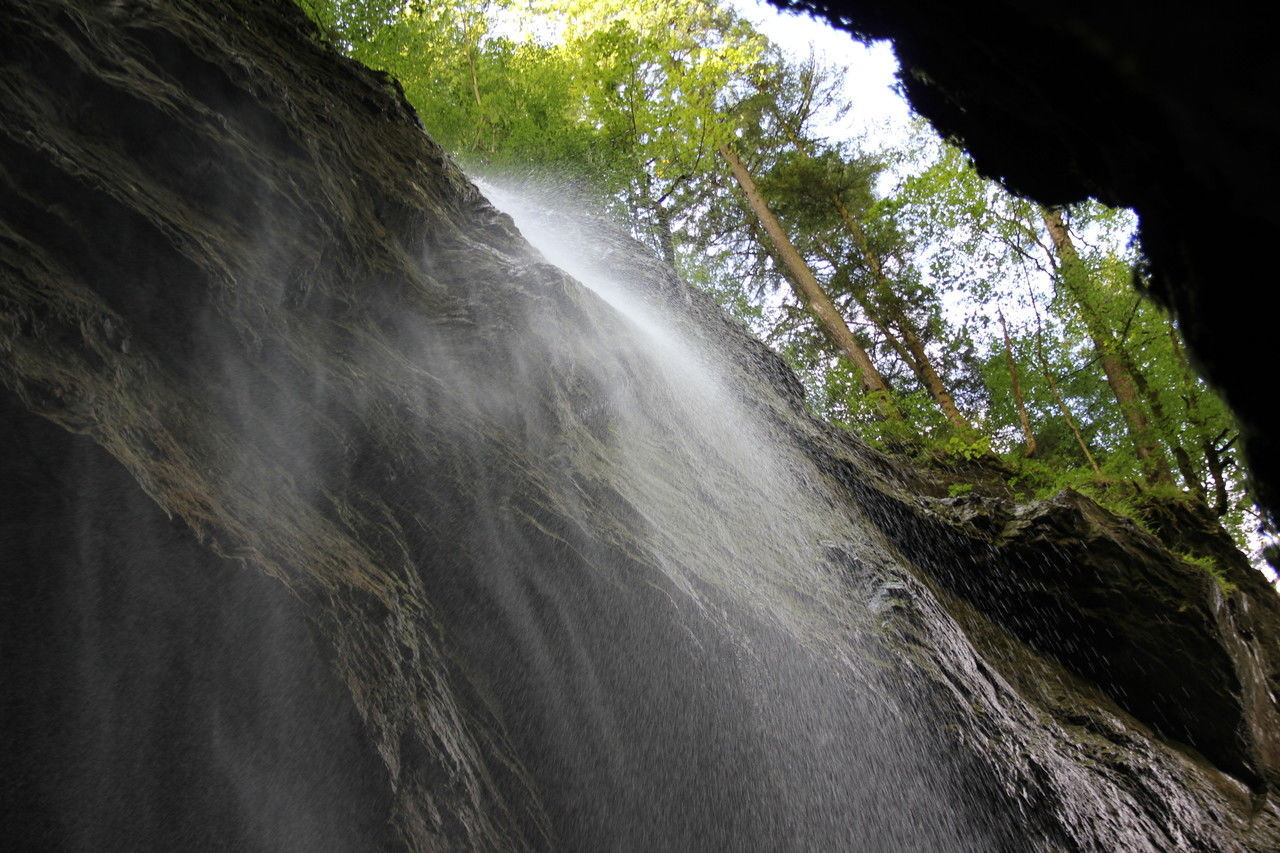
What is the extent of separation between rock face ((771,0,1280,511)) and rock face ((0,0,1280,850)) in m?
4.09

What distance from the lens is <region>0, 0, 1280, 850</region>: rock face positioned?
384 cm

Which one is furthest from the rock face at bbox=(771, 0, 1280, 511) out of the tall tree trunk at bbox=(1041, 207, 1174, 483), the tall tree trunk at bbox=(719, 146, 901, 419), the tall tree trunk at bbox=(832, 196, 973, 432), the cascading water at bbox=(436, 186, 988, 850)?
the tall tree trunk at bbox=(832, 196, 973, 432)

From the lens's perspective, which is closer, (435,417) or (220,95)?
(220,95)

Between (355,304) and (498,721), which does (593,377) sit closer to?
(355,304)

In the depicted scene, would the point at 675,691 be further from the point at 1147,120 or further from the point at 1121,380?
the point at 1121,380

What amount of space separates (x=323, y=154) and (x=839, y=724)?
673cm

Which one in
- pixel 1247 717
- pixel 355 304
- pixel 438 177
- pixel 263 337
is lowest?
pixel 263 337

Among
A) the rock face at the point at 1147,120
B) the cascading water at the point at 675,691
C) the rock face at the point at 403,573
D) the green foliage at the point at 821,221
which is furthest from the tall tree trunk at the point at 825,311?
the rock face at the point at 1147,120

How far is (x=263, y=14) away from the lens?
6.32 meters

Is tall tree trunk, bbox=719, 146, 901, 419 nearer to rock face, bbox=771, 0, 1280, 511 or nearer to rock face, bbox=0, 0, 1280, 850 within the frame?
rock face, bbox=0, 0, 1280, 850

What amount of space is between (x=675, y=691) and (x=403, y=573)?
2562 mm

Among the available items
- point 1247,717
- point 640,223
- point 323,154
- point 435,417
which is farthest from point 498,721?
point 640,223

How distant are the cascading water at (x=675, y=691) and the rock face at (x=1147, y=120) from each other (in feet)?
13.2

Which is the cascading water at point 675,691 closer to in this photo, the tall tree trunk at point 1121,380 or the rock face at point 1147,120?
the rock face at point 1147,120
